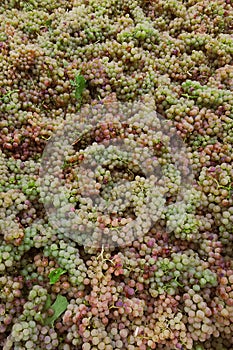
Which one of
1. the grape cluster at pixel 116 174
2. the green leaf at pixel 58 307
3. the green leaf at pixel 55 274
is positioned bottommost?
the green leaf at pixel 58 307

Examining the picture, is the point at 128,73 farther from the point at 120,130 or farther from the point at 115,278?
the point at 115,278

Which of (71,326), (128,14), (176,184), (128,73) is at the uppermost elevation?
(128,14)

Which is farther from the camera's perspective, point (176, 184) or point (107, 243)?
point (176, 184)

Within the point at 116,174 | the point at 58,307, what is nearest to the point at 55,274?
the point at 58,307

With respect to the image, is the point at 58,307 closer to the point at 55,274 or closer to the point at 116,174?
the point at 55,274

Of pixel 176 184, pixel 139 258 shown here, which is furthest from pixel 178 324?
pixel 176 184

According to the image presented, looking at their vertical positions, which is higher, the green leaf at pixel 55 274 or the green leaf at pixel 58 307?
the green leaf at pixel 55 274

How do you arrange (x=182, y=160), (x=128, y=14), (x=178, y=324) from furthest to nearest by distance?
(x=128, y=14) < (x=182, y=160) < (x=178, y=324)

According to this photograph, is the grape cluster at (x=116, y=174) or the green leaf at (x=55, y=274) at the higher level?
the grape cluster at (x=116, y=174)

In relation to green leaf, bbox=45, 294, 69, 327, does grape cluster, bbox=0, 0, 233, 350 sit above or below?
above
